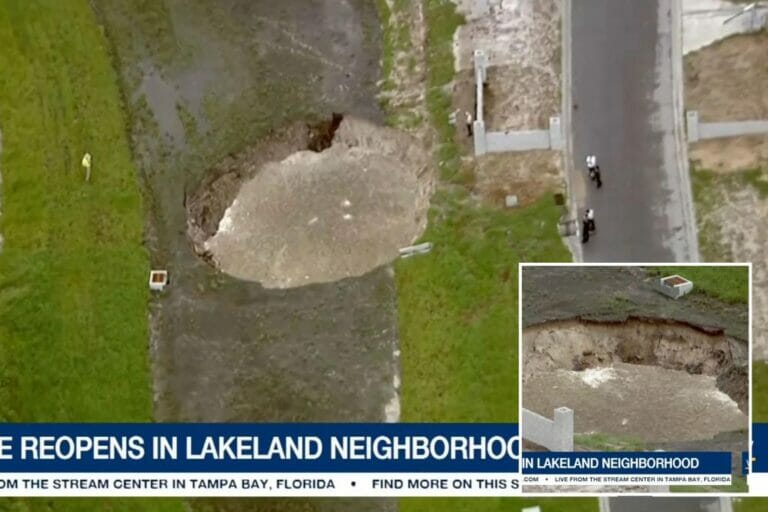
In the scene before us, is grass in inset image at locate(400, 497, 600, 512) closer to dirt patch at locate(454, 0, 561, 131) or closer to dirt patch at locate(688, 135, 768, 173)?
dirt patch at locate(688, 135, 768, 173)

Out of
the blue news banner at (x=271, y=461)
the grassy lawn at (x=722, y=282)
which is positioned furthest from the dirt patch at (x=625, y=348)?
the blue news banner at (x=271, y=461)

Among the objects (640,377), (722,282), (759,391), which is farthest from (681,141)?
(759,391)

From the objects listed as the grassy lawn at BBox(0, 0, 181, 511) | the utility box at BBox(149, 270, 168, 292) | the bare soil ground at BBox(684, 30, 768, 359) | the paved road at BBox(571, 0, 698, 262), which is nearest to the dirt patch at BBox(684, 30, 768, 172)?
the bare soil ground at BBox(684, 30, 768, 359)

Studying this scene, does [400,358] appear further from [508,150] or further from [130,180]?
[130,180]

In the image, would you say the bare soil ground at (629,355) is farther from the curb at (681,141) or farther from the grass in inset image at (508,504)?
the curb at (681,141)

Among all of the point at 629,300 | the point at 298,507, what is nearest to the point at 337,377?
the point at 298,507

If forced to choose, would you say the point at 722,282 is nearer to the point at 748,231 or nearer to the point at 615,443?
the point at 748,231
